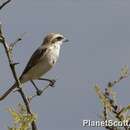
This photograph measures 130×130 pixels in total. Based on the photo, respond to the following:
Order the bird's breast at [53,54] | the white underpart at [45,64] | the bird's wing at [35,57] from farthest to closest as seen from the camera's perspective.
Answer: the bird's wing at [35,57], the bird's breast at [53,54], the white underpart at [45,64]

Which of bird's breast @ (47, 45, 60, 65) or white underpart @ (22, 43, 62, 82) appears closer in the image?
white underpart @ (22, 43, 62, 82)

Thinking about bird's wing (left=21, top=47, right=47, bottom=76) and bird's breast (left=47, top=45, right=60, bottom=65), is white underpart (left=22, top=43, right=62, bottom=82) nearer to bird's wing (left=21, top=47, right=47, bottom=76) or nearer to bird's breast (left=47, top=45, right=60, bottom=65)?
bird's breast (left=47, top=45, right=60, bottom=65)

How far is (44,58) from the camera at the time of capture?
1241cm

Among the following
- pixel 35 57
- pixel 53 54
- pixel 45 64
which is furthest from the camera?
pixel 35 57

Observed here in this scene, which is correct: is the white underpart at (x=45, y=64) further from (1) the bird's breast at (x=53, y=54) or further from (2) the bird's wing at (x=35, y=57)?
(2) the bird's wing at (x=35, y=57)

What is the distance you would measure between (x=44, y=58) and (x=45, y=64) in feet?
1.04

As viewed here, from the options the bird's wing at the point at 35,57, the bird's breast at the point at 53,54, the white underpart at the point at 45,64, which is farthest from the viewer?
the bird's wing at the point at 35,57

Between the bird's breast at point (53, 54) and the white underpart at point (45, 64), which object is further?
the bird's breast at point (53, 54)

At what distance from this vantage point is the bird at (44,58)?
11742 mm

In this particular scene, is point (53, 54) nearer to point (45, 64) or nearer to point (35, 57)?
point (45, 64)

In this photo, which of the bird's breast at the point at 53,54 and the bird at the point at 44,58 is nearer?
the bird at the point at 44,58

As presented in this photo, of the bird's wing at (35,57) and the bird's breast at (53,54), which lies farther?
the bird's wing at (35,57)

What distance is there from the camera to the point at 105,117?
214 inches

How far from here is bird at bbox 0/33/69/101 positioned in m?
11.7
